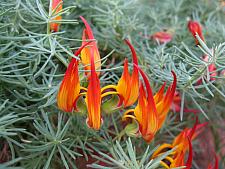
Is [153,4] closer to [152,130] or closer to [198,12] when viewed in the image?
[198,12]

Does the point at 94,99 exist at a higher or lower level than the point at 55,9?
lower

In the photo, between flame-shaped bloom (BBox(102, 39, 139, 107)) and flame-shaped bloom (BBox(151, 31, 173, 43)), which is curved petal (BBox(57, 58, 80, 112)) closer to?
flame-shaped bloom (BBox(102, 39, 139, 107))

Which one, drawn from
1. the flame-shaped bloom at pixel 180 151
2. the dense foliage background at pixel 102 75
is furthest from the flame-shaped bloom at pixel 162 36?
the flame-shaped bloom at pixel 180 151

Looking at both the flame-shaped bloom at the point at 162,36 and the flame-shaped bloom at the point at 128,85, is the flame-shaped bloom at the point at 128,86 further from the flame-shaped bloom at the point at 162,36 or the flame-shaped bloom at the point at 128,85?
the flame-shaped bloom at the point at 162,36

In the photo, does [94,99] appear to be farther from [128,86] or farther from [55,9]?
[55,9]

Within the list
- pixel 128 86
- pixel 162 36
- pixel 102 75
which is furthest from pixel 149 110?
pixel 162 36

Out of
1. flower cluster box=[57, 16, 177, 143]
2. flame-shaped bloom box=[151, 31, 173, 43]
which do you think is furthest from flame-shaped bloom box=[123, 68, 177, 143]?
flame-shaped bloom box=[151, 31, 173, 43]
